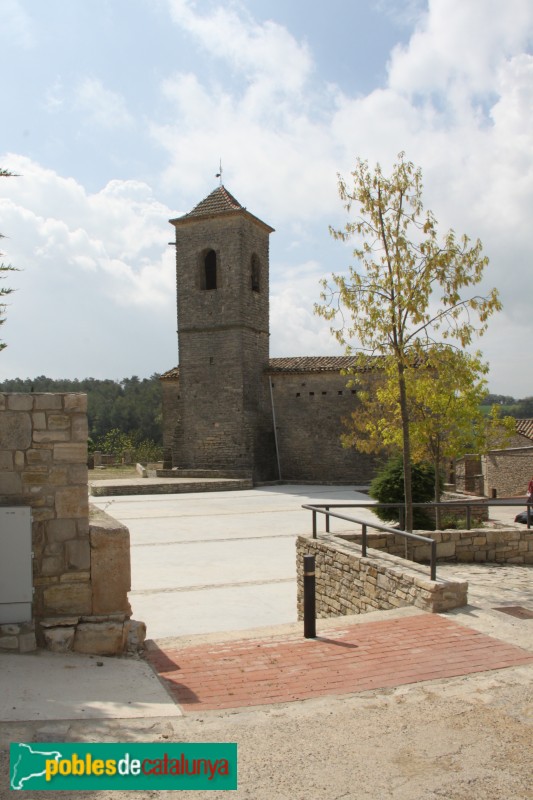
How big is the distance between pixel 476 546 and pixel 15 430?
7353 mm

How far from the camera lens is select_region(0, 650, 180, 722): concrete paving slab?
410 centimetres

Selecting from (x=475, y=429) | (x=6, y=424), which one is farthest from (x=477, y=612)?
(x=475, y=429)

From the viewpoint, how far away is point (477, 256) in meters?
9.32

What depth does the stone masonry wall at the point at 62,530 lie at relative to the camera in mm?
5305

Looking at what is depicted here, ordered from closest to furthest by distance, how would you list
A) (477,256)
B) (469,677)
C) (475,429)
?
(469,677) → (477,256) → (475,429)

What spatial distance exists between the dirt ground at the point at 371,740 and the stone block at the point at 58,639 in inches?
54.3

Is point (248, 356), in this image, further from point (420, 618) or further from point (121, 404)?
point (121, 404)

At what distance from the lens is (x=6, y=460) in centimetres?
529

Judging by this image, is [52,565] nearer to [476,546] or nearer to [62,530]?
[62,530]

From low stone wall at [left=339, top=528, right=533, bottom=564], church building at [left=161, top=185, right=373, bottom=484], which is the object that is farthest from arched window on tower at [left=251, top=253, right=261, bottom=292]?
low stone wall at [left=339, top=528, right=533, bottom=564]

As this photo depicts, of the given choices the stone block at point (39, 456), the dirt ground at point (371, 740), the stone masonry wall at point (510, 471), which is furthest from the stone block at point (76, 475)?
the stone masonry wall at point (510, 471)

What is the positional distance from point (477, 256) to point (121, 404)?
6291 centimetres

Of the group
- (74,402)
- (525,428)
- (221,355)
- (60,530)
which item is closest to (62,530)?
(60,530)

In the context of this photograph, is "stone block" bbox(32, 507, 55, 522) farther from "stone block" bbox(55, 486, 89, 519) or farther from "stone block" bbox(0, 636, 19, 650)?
"stone block" bbox(0, 636, 19, 650)
